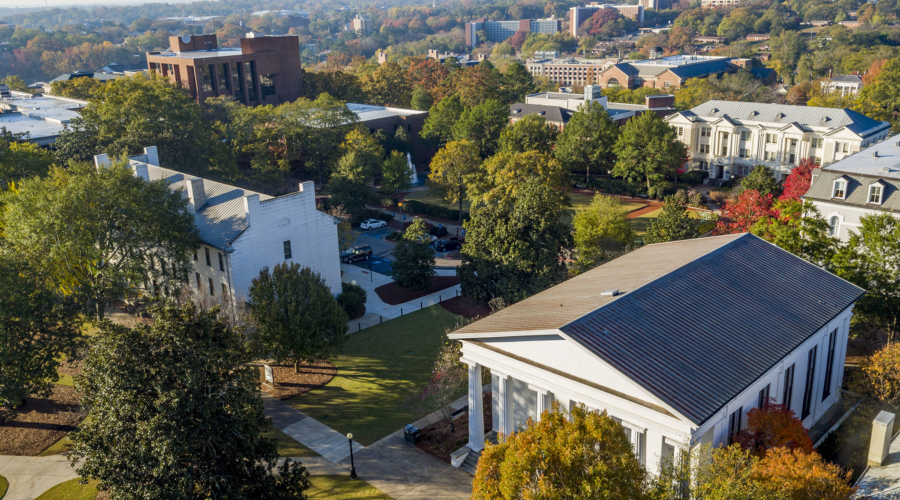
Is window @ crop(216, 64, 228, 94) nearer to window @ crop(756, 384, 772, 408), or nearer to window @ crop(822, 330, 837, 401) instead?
window @ crop(822, 330, 837, 401)

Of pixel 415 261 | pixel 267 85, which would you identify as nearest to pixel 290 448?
pixel 415 261

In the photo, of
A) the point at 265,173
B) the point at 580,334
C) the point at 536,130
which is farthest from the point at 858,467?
the point at 265,173

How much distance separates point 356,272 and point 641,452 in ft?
128

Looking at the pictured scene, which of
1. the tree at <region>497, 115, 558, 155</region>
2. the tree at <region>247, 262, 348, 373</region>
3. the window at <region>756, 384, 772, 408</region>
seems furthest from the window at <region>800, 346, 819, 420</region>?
the tree at <region>497, 115, 558, 155</region>

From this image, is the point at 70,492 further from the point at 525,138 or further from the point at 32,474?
the point at 525,138

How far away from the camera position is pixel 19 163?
58281 mm

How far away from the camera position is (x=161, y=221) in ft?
144

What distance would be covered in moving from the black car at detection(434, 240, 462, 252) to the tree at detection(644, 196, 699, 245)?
76.1ft

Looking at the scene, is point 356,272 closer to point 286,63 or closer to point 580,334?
point 580,334

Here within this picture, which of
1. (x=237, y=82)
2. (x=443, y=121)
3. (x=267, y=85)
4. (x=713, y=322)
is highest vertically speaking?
(x=237, y=82)

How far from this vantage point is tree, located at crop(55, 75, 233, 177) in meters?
68.7

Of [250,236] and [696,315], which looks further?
[250,236]

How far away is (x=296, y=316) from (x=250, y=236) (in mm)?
10462

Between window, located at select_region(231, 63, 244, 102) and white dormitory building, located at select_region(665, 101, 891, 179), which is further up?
window, located at select_region(231, 63, 244, 102)
